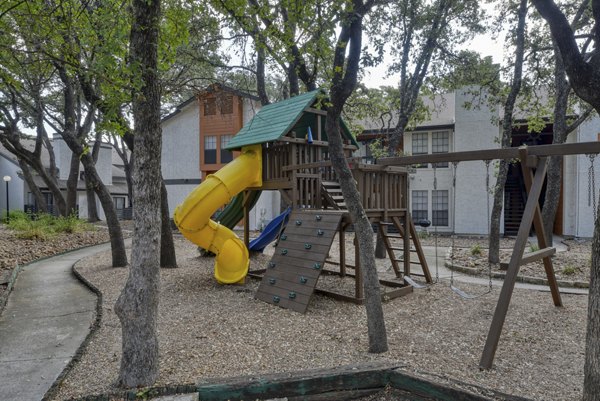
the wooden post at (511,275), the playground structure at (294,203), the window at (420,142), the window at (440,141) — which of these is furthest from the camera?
the window at (420,142)

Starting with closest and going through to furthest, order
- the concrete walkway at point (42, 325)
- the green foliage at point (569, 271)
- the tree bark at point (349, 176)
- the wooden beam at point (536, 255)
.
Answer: the concrete walkway at point (42, 325), the tree bark at point (349, 176), the wooden beam at point (536, 255), the green foliage at point (569, 271)

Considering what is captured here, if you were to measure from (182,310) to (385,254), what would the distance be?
25.3 ft

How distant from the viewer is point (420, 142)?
65.3 feet


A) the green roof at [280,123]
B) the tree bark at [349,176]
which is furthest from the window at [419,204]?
the tree bark at [349,176]

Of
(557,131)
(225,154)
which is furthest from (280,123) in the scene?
(225,154)

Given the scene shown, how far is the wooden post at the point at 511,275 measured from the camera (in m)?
4.46

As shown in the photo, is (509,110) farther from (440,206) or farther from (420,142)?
(440,206)

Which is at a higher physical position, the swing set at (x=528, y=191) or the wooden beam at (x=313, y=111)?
the wooden beam at (x=313, y=111)

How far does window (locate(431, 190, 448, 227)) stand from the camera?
19531 mm

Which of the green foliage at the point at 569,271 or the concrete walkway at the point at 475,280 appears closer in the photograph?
the concrete walkway at the point at 475,280

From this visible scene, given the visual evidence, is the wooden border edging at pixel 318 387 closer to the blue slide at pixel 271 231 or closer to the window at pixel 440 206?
the blue slide at pixel 271 231

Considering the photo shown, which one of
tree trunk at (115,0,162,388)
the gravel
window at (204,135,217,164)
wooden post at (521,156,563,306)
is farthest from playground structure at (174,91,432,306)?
window at (204,135,217,164)

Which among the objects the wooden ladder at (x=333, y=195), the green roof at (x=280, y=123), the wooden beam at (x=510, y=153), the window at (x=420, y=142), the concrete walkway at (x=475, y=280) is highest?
the window at (x=420, y=142)

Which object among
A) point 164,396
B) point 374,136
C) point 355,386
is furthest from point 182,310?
point 374,136
